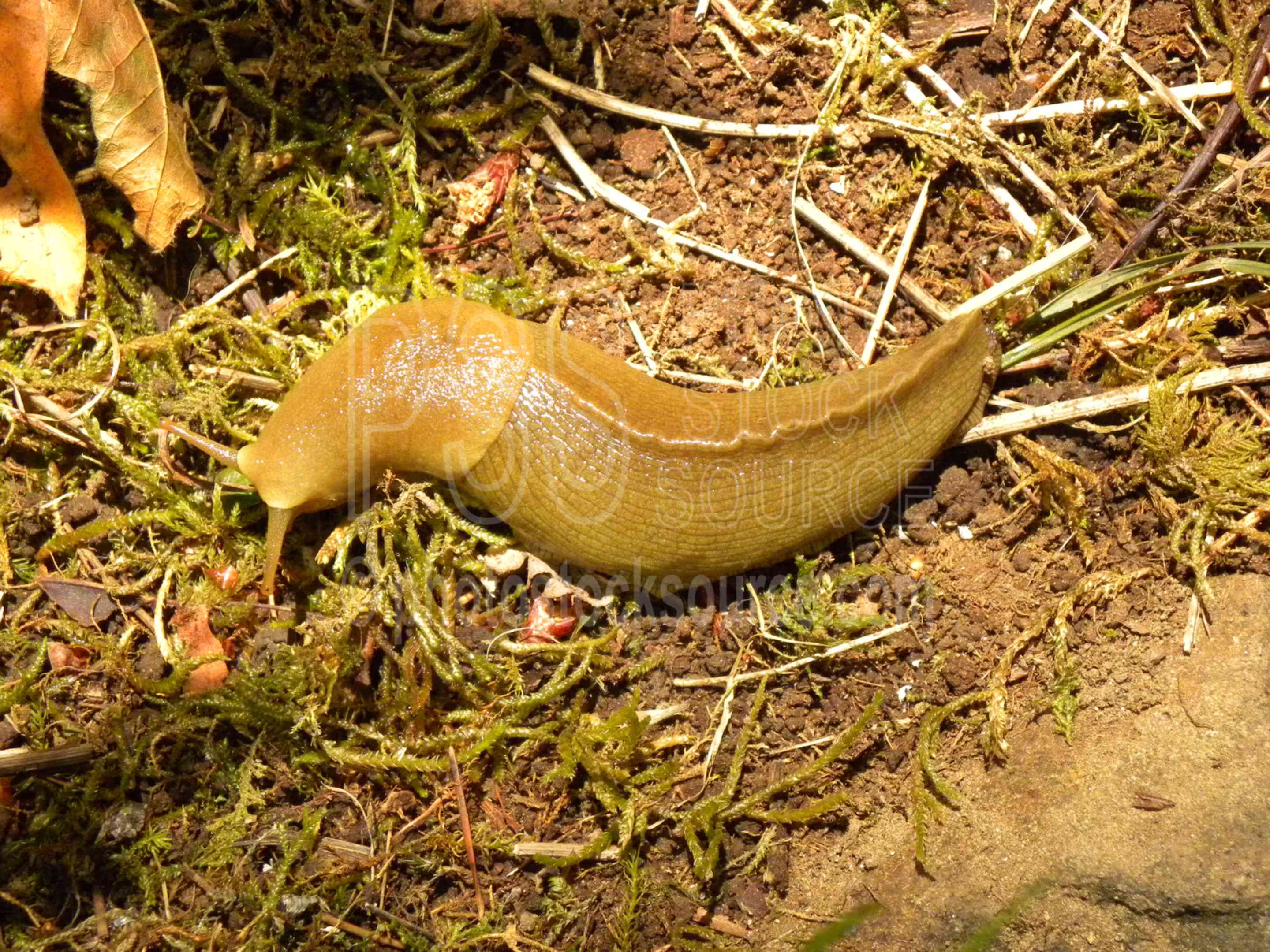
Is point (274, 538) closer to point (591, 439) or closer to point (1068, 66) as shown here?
point (591, 439)

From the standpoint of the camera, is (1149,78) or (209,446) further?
(1149,78)

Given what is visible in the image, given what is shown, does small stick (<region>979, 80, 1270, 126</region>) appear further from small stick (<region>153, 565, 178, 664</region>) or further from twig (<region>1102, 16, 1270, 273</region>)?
small stick (<region>153, 565, 178, 664</region>)

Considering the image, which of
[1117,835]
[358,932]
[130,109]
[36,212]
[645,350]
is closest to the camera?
[1117,835]

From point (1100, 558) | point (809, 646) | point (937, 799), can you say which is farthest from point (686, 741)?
point (1100, 558)

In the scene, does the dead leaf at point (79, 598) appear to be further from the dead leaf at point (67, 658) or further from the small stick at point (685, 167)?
the small stick at point (685, 167)

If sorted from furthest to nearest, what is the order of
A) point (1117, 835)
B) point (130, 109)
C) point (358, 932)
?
point (130, 109) < point (358, 932) < point (1117, 835)

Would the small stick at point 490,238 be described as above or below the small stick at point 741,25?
below

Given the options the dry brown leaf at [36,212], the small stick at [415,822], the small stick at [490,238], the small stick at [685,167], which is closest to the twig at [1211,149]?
the small stick at [685,167]

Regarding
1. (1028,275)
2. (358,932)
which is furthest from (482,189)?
(358,932)
